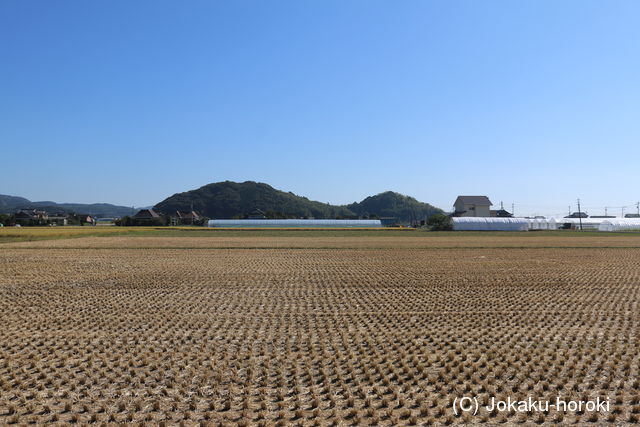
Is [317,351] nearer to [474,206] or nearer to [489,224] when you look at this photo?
[489,224]

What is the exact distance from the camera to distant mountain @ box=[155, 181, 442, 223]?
168750 millimetres

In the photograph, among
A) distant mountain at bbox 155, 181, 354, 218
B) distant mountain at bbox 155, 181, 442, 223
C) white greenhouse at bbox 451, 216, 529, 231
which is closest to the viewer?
white greenhouse at bbox 451, 216, 529, 231

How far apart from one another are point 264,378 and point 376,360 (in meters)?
1.88

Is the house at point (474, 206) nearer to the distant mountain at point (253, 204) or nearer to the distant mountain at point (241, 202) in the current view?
the distant mountain at point (253, 204)

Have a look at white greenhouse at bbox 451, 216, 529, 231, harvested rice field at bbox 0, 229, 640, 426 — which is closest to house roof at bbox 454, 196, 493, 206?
white greenhouse at bbox 451, 216, 529, 231

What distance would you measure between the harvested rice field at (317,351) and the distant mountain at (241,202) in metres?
146

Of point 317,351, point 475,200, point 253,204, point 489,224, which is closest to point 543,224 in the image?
point 489,224

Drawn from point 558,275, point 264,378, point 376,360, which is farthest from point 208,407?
point 558,275

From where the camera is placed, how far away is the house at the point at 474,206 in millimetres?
107688

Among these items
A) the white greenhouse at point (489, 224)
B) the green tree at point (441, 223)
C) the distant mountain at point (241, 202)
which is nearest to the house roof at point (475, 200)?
the white greenhouse at point (489, 224)

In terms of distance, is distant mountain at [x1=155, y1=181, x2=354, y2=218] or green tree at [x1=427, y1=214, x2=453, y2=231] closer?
green tree at [x1=427, y1=214, x2=453, y2=231]

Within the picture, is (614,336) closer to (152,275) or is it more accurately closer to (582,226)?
(152,275)

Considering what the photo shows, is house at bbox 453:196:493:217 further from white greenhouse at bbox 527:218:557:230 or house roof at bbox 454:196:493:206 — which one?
white greenhouse at bbox 527:218:557:230

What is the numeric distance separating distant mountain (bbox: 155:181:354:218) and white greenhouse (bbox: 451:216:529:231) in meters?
86.1
